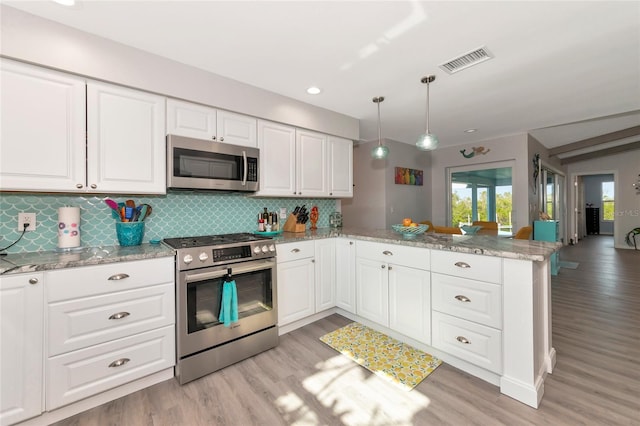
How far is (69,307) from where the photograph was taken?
1.61 m

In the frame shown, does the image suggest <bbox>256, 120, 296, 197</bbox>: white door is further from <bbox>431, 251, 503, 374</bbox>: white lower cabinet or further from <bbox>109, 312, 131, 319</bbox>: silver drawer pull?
<bbox>431, 251, 503, 374</bbox>: white lower cabinet

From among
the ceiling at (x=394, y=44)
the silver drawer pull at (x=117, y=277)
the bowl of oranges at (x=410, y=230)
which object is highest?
the ceiling at (x=394, y=44)

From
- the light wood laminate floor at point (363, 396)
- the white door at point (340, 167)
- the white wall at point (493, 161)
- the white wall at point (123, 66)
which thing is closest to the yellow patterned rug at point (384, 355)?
the light wood laminate floor at point (363, 396)

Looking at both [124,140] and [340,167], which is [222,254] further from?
[340,167]

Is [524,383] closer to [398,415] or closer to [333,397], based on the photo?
[398,415]

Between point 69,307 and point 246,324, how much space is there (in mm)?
1147

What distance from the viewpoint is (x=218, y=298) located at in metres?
2.12

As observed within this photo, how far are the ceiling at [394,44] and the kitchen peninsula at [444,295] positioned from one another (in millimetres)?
1507

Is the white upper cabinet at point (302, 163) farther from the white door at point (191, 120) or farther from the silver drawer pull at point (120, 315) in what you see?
the silver drawer pull at point (120, 315)

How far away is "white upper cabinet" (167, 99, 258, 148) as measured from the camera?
2.26 m

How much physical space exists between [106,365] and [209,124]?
6.38ft

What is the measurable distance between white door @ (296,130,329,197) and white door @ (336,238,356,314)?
69 cm

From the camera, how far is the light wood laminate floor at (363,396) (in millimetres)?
1605

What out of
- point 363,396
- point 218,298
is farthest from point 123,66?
point 363,396
